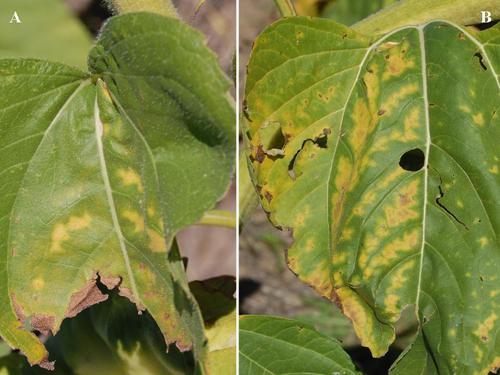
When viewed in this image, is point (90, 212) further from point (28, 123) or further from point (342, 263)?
point (342, 263)

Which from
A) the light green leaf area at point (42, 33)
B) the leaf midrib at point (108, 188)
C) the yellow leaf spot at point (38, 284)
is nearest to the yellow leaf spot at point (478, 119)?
the leaf midrib at point (108, 188)

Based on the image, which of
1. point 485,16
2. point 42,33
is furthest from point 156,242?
point 42,33

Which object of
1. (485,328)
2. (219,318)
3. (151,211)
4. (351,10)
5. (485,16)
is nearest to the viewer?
(151,211)

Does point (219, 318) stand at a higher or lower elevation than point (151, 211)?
lower

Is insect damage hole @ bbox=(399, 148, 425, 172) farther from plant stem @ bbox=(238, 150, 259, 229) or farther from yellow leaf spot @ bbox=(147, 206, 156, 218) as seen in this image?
yellow leaf spot @ bbox=(147, 206, 156, 218)

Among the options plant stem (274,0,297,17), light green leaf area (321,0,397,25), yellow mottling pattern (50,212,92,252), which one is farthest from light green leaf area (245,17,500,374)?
light green leaf area (321,0,397,25)

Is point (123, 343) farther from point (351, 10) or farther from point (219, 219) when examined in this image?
point (351, 10)

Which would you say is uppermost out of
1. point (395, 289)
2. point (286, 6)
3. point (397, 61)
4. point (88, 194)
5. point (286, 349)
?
point (286, 6)

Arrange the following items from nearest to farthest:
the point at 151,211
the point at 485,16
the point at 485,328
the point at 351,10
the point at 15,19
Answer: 1. the point at 151,211
2. the point at 485,328
3. the point at 485,16
4. the point at 15,19
5. the point at 351,10
